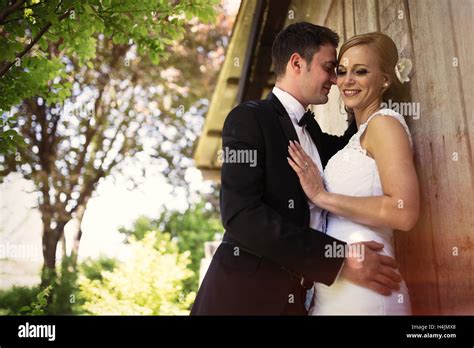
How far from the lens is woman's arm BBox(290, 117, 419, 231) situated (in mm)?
1597

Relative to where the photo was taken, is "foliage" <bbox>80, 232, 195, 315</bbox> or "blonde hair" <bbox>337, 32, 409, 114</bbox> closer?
"blonde hair" <bbox>337, 32, 409, 114</bbox>

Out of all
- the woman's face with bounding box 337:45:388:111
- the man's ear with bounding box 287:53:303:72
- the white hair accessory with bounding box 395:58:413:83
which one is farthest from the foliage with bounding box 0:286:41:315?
the white hair accessory with bounding box 395:58:413:83

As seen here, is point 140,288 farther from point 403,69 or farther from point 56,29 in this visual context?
point 403,69

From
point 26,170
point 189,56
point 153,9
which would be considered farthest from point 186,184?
point 153,9

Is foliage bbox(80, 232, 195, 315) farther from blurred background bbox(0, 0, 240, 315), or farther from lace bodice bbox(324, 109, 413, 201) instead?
lace bodice bbox(324, 109, 413, 201)

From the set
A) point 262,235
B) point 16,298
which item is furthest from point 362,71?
point 16,298

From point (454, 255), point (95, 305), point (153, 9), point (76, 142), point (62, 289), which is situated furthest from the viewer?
point (76, 142)

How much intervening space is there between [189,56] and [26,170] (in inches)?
130

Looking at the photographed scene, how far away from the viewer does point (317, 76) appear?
1.92 m

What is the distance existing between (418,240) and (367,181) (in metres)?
0.29

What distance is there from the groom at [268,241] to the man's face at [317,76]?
136mm

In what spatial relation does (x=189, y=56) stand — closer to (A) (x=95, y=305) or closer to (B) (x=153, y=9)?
(A) (x=95, y=305)

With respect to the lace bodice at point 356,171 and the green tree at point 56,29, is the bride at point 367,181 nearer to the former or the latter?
the lace bodice at point 356,171
